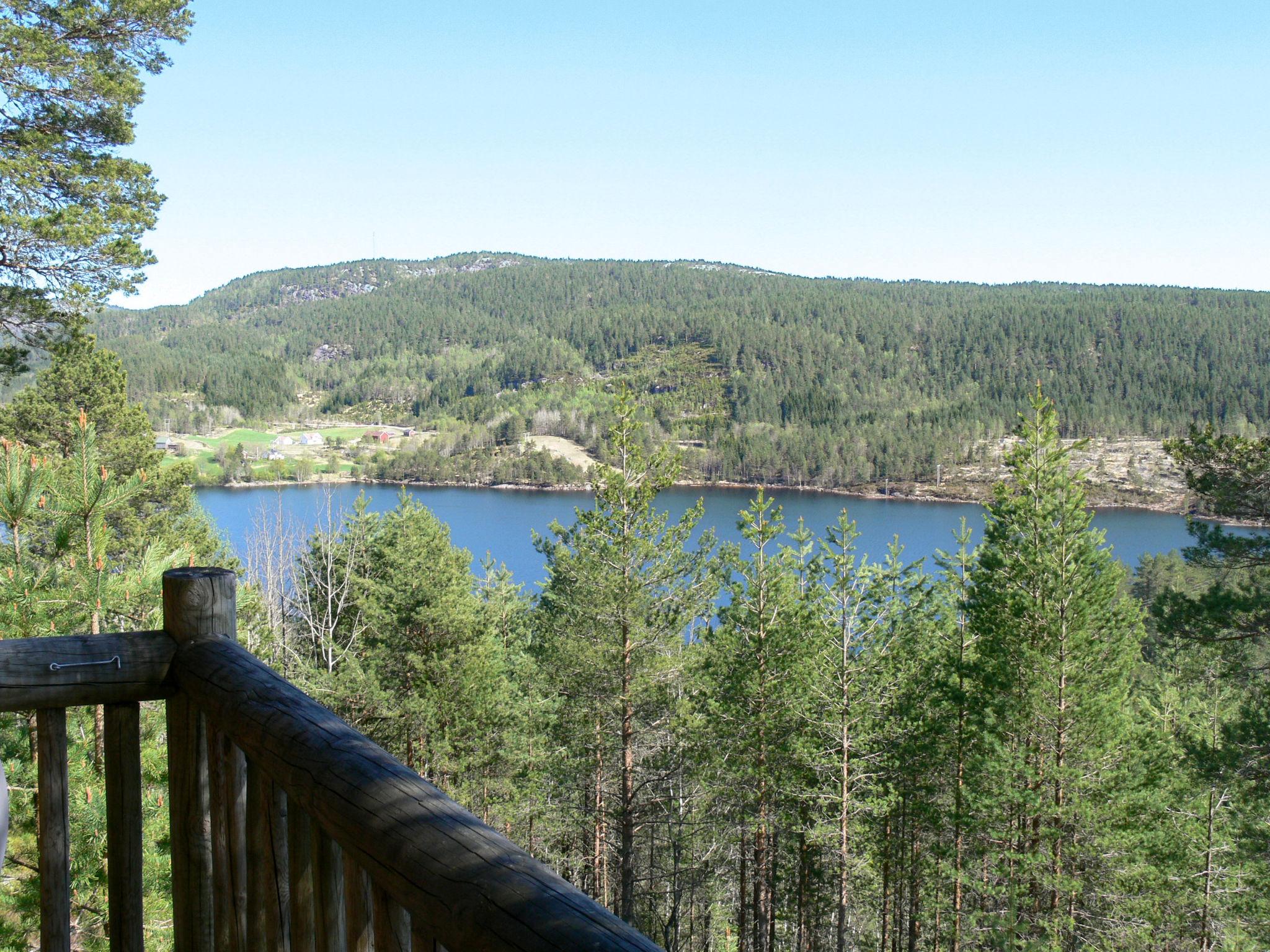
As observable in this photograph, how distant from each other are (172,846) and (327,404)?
443 feet

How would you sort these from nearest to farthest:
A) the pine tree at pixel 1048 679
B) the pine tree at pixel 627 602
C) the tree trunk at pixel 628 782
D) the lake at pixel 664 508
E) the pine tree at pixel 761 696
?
the pine tree at pixel 1048 679 → the tree trunk at pixel 628 782 → the pine tree at pixel 627 602 → the pine tree at pixel 761 696 → the lake at pixel 664 508

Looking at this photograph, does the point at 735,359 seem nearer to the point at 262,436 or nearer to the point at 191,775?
the point at 262,436

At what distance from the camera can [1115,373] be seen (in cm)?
12200

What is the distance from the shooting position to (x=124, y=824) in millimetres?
1348

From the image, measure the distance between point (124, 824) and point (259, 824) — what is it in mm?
389

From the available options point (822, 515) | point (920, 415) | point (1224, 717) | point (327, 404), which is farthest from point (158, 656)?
point (327, 404)

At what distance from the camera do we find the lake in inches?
2015

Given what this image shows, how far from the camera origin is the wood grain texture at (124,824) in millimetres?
1331

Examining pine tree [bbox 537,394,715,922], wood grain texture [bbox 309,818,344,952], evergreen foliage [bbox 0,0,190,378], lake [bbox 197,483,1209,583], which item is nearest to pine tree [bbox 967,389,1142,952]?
pine tree [bbox 537,394,715,922]

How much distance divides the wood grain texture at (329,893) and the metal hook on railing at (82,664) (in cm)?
55

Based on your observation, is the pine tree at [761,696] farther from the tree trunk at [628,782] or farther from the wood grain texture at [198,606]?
the wood grain texture at [198,606]

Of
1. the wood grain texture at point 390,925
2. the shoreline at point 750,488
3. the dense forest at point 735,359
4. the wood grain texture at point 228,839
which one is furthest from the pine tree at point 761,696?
the dense forest at point 735,359

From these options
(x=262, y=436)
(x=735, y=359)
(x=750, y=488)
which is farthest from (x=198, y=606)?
(x=735, y=359)

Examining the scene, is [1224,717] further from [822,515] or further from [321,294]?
[321,294]
